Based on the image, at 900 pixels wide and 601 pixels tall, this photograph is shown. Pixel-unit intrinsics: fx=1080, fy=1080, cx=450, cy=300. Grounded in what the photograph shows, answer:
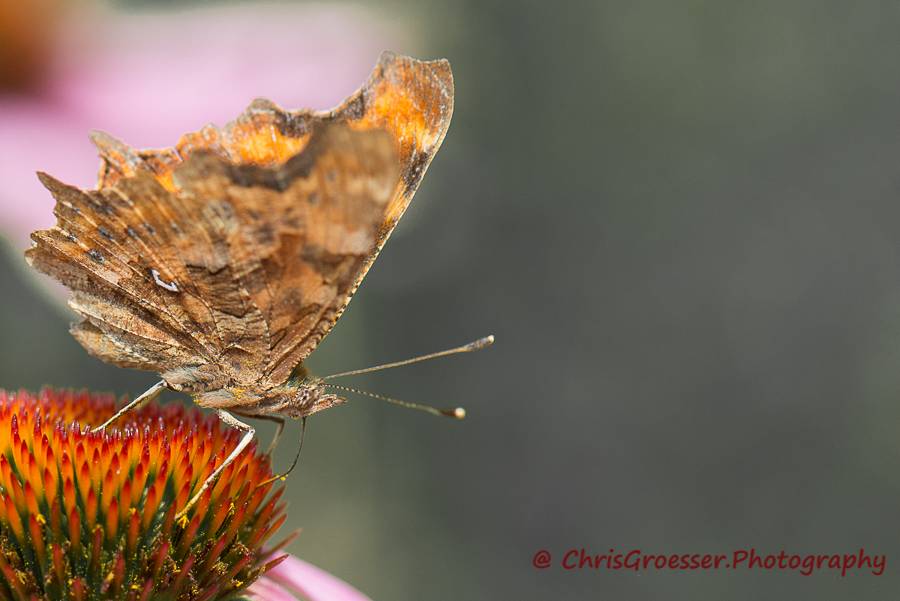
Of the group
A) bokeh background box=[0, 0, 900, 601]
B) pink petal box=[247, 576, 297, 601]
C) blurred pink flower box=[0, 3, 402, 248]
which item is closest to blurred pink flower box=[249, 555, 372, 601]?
pink petal box=[247, 576, 297, 601]

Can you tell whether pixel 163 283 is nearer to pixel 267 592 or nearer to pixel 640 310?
pixel 267 592

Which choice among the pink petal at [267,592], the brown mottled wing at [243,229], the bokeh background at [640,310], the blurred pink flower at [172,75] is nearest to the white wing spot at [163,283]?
the brown mottled wing at [243,229]

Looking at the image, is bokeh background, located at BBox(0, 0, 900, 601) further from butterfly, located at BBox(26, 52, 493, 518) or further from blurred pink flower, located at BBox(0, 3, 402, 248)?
butterfly, located at BBox(26, 52, 493, 518)

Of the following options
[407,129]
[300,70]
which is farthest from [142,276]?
[300,70]

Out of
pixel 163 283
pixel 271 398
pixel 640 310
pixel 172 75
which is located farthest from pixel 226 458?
pixel 640 310

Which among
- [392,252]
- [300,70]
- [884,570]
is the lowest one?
[300,70]

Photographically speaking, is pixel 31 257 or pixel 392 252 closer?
pixel 31 257

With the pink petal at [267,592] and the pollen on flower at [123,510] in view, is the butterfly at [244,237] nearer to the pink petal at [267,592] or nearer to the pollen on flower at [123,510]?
the pollen on flower at [123,510]

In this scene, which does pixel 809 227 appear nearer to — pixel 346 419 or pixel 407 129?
pixel 346 419

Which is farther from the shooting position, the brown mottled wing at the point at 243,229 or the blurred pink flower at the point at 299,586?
the blurred pink flower at the point at 299,586
